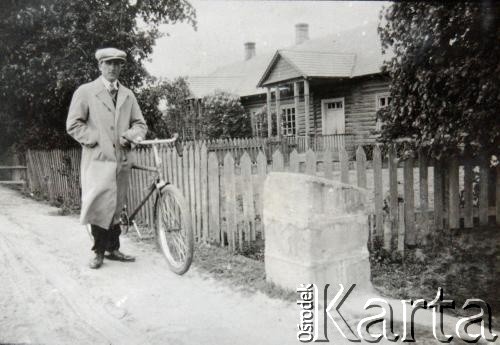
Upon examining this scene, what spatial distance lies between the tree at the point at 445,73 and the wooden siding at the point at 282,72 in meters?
13.8

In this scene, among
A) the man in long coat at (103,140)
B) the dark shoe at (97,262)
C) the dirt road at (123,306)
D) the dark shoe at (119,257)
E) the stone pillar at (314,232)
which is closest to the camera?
the dirt road at (123,306)

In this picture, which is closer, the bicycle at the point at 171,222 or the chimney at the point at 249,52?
the bicycle at the point at 171,222

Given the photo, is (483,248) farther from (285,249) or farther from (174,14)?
(174,14)

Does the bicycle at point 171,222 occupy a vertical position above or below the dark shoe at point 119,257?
above

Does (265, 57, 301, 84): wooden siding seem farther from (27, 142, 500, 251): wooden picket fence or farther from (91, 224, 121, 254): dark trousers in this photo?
(91, 224, 121, 254): dark trousers

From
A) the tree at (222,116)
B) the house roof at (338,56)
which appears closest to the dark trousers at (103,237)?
the house roof at (338,56)

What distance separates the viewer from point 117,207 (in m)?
4.43

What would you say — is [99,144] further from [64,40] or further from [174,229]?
[64,40]

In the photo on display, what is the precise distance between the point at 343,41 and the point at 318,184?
1706 centimetres

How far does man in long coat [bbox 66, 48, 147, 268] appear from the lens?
4.22 metres

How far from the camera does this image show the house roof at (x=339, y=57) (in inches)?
695

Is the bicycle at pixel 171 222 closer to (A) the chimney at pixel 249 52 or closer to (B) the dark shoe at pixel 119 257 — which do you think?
(B) the dark shoe at pixel 119 257

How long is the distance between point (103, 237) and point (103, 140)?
91 centimetres

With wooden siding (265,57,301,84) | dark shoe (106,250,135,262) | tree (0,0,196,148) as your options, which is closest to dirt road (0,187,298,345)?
dark shoe (106,250,135,262)
